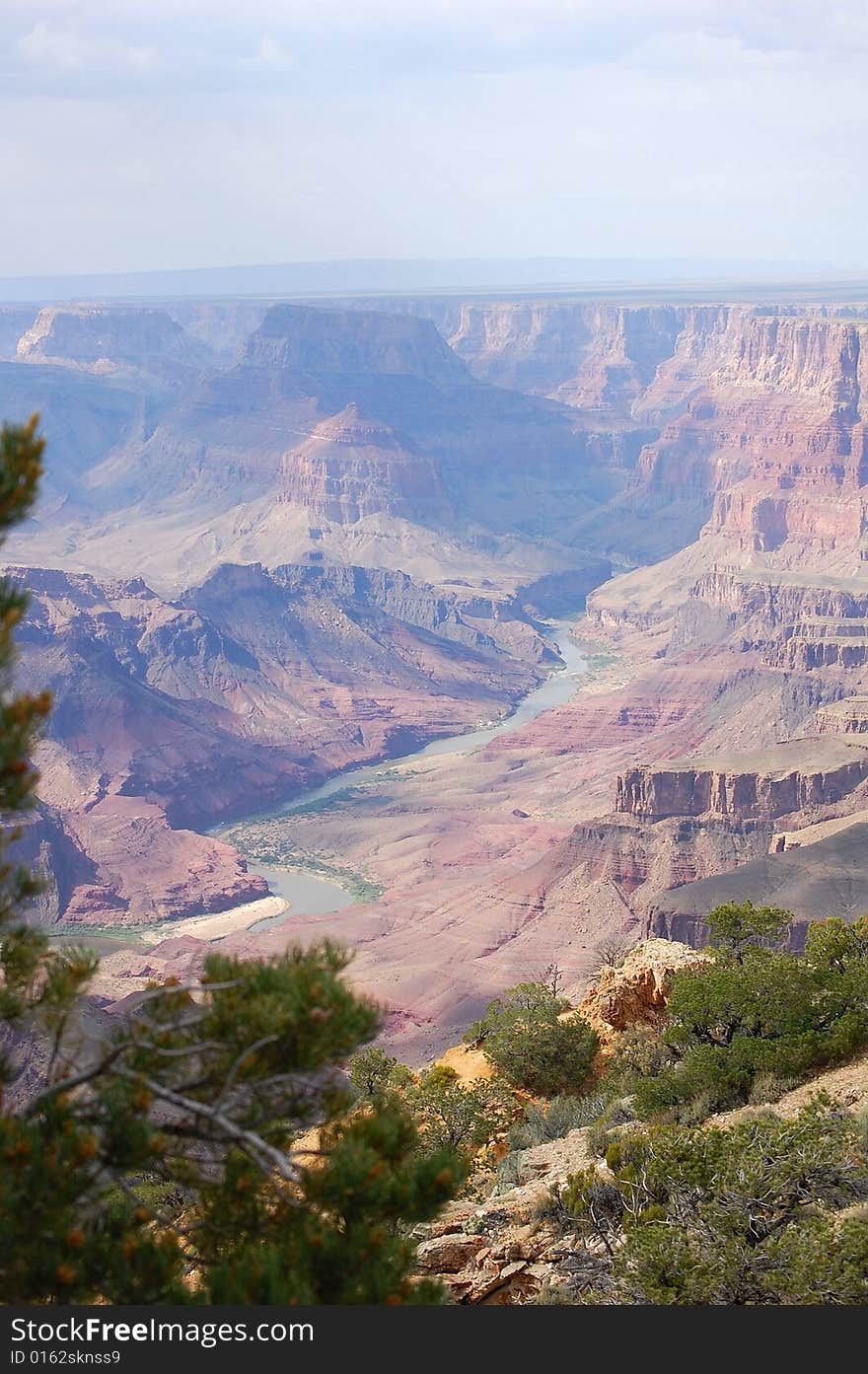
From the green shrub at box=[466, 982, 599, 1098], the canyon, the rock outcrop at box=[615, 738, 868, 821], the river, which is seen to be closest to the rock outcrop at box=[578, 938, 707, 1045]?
the green shrub at box=[466, 982, 599, 1098]

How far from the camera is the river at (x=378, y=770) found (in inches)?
3246

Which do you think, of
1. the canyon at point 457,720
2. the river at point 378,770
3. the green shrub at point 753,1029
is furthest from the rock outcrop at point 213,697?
the green shrub at point 753,1029

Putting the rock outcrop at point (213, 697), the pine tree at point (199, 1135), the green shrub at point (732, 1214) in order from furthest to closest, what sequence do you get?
the rock outcrop at point (213, 697) → the green shrub at point (732, 1214) → the pine tree at point (199, 1135)

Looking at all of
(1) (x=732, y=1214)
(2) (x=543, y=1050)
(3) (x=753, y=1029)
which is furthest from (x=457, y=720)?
(1) (x=732, y=1214)

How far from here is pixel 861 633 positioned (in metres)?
118

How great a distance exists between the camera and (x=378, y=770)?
115 meters

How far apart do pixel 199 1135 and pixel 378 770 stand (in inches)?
4170

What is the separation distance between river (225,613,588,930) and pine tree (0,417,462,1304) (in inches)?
2699

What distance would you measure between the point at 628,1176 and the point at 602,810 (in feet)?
258

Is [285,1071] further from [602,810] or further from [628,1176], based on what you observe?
[602,810]

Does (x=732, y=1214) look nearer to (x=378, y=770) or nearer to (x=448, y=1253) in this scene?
(x=448, y=1253)

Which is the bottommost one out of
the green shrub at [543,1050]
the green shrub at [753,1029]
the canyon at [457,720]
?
the canyon at [457,720]

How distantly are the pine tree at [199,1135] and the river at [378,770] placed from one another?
68.6m

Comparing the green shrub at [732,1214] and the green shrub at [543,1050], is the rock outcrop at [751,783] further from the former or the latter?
the green shrub at [732,1214]
